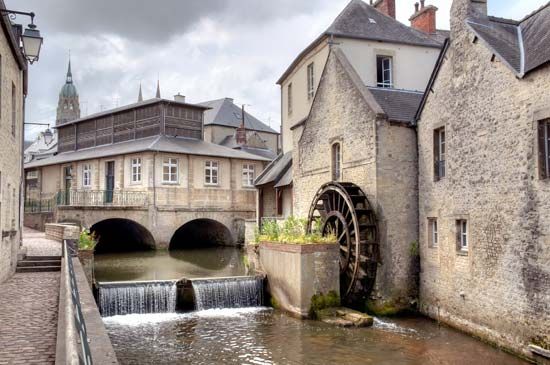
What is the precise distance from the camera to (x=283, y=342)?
10914 millimetres

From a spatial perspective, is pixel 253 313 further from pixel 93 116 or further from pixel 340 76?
pixel 93 116

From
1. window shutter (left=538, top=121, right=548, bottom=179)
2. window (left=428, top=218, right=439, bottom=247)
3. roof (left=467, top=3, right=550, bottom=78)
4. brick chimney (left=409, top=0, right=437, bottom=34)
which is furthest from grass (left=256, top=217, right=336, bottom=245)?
brick chimney (left=409, top=0, right=437, bottom=34)

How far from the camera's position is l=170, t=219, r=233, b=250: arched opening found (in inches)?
1260

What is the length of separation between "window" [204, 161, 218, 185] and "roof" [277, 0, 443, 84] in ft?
35.0

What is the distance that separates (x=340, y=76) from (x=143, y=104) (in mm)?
20043

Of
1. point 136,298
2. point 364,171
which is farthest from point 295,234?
point 136,298

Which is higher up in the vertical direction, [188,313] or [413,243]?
[413,243]

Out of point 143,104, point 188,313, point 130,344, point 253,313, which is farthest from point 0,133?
point 143,104

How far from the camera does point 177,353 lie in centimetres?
1029

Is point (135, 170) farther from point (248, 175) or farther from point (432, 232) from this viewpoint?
point (432, 232)

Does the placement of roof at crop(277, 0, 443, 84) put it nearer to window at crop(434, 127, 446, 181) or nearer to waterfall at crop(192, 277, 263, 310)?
window at crop(434, 127, 446, 181)

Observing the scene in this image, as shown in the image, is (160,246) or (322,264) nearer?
(322,264)

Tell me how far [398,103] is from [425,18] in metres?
10.9

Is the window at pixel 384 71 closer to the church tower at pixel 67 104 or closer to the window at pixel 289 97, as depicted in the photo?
the window at pixel 289 97
